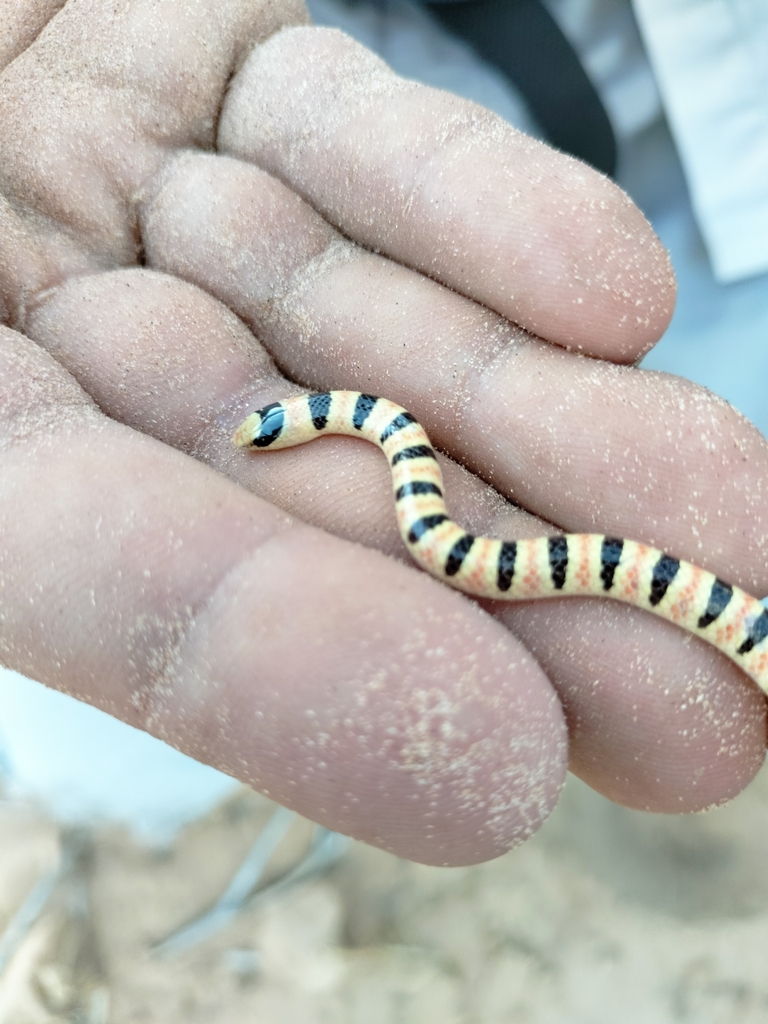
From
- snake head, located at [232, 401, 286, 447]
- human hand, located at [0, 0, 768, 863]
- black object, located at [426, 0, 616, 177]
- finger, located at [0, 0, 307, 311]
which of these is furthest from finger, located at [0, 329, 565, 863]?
black object, located at [426, 0, 616, 177]

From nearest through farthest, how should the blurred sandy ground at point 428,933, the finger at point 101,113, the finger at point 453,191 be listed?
the finger at point 453,191
the finger at point 101,113
the blurred sandy ground at point 428,933

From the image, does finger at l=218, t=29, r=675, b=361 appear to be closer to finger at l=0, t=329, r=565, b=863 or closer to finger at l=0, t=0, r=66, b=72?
finger at l=0, t=0, r=66, b=72

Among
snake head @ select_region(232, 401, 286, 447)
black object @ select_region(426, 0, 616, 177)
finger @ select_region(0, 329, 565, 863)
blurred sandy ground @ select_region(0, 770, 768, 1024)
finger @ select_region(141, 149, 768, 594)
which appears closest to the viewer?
finger @ select_region(0, 329, 565, 863)

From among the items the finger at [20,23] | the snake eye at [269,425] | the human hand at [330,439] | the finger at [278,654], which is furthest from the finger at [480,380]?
the finger at [20,23]

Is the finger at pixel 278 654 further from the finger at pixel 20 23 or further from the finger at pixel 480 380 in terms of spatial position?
the finger at pixel 20 23

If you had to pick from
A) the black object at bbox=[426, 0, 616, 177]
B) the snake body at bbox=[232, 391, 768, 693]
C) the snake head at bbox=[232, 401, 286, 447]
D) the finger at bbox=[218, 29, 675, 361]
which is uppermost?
the black object at bbox=[426, 0, 616, 177]

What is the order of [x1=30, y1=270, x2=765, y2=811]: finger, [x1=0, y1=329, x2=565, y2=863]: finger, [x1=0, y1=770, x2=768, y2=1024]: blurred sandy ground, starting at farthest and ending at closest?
[x1=0, y1=770, x2=768, y2=1024]: blurred sandy ground, [x1=30, y1=270, x2=765, y2=811]: finger, [x1=0, y1=329, x2=565, y2=863]: finger

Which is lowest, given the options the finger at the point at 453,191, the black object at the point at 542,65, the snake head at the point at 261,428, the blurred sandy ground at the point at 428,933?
the blurred sandy ground at the point at 428,933
